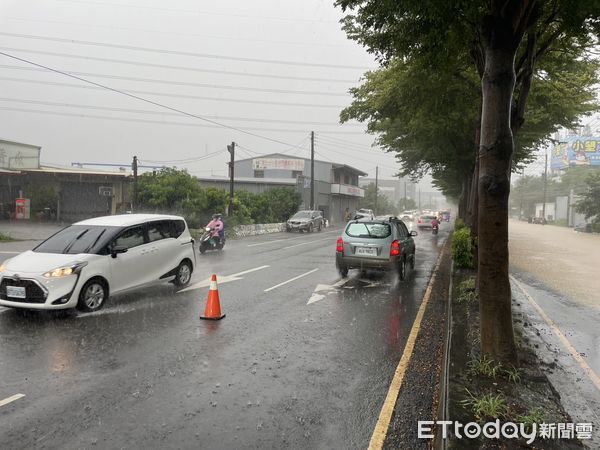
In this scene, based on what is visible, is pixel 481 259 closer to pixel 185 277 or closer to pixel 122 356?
pixel 122 356

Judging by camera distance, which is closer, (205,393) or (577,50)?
(205,393)

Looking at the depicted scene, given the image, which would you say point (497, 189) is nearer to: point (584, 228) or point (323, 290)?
point (323, 290)

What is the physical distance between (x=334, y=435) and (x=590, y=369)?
3632 mm

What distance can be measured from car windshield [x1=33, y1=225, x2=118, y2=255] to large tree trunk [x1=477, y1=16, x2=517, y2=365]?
20.9ft

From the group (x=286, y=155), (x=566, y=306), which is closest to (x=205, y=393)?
(x=566, y=306)

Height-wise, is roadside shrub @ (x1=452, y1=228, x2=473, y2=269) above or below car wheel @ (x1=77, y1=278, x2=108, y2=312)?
above

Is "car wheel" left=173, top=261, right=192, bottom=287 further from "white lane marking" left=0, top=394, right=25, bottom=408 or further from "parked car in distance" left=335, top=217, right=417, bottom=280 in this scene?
"white lane marking" left=0, top=394, right=25, bottom=408

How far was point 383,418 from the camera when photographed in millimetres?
4008

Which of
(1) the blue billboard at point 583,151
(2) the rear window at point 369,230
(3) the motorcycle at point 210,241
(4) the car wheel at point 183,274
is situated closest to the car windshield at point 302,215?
(3) the motorcycle at point 210,241

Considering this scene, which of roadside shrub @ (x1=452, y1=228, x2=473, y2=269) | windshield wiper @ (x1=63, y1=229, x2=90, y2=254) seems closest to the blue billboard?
roadside shrub @ (x1=452, y1=228, x2=473, y2=269)

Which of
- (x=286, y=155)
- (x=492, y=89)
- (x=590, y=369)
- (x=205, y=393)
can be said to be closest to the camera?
(x=205, y=393)

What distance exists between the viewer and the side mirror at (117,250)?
Result: 7.89 metres

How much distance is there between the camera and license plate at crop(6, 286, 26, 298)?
688 cm

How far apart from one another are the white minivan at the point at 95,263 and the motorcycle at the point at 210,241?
786 cm
